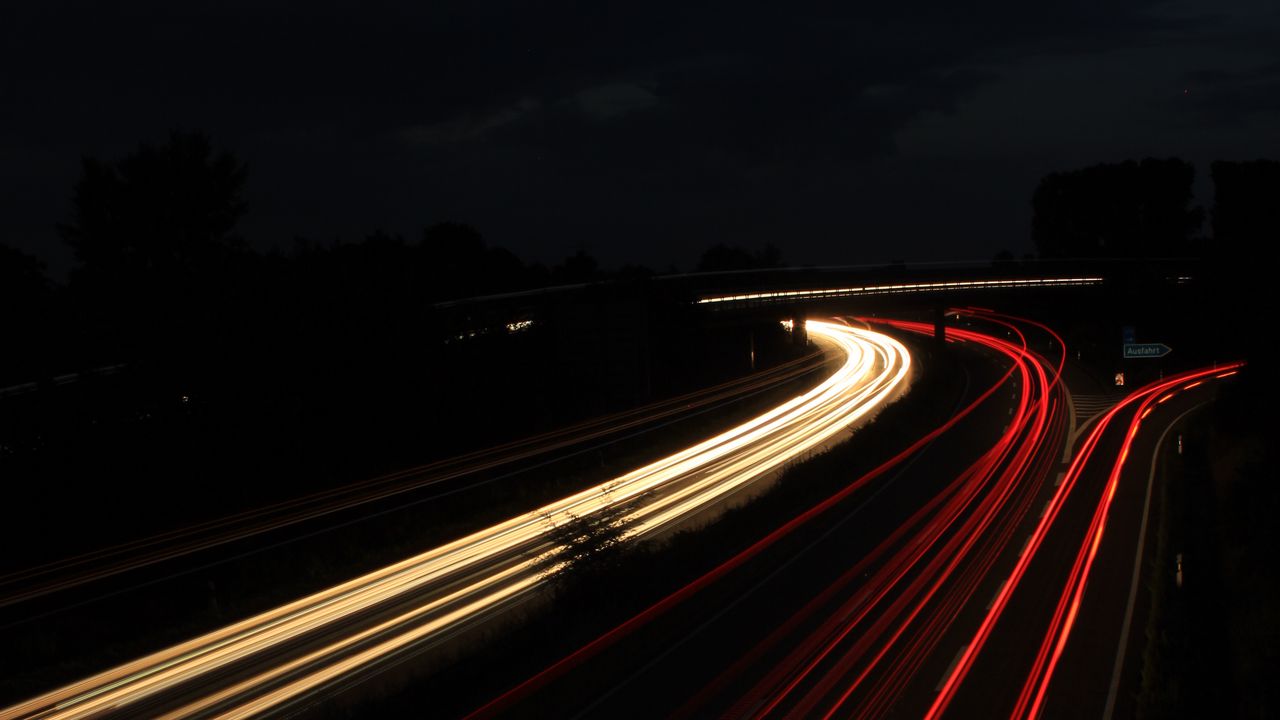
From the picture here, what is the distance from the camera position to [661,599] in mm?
17328

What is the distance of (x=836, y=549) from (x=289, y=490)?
1636cm

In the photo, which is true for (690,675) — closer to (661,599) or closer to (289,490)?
(661,599)

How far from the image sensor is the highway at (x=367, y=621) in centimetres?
1365

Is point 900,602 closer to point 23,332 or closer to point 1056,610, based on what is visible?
point 1056,610

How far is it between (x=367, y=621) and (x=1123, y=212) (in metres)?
100

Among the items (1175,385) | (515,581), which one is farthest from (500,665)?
(1175,385)

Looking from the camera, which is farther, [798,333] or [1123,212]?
[1123,212]

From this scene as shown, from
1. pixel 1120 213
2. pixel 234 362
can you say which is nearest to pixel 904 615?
pixel 234 362

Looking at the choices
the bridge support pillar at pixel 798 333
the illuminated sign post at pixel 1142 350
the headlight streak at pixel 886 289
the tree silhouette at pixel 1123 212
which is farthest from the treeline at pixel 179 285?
the tree silhouette at pixel 1123 212

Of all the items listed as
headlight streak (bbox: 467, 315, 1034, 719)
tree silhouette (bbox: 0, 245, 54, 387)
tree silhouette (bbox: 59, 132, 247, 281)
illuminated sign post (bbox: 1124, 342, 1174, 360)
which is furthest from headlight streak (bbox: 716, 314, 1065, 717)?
tree silhouette (bbox: 59, 132, 247, 281)

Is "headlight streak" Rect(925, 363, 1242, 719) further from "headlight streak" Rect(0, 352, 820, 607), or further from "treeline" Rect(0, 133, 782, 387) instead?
"treeline" Rect(0, 133, 782, 387)

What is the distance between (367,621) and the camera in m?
17.2

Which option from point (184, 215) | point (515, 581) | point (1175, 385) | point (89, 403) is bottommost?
point (1175, 385)

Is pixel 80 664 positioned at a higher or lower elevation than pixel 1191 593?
higher
